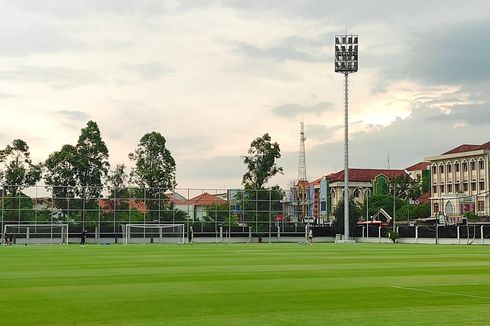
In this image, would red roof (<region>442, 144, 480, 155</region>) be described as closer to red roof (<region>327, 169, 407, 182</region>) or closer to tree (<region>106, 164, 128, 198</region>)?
red roof (<region>327, 169, 407, 182</region>)

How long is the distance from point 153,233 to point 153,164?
42.9 feet

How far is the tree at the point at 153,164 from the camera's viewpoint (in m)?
89.4

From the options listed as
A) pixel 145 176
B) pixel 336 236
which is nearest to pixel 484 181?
pixel 336 236

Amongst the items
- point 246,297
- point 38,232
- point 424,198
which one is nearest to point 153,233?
point 38,232

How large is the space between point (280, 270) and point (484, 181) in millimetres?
123906

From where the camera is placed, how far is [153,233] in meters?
79.9

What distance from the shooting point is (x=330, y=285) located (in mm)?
19984

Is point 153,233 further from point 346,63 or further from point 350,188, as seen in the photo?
point 350,188

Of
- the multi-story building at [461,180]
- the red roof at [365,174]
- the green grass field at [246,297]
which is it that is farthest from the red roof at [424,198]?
the green grass field at [246,297]

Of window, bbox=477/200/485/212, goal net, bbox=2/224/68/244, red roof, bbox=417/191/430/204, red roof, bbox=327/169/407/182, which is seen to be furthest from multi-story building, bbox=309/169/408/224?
goal net, bbox=2/224/68/244

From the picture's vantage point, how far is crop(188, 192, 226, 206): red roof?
86125 mm

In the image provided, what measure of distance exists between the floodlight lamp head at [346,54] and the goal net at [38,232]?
35.1 meters

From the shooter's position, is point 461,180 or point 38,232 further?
point 461,180

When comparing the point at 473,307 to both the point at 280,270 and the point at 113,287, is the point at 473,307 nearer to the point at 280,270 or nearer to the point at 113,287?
the point at 113,287
